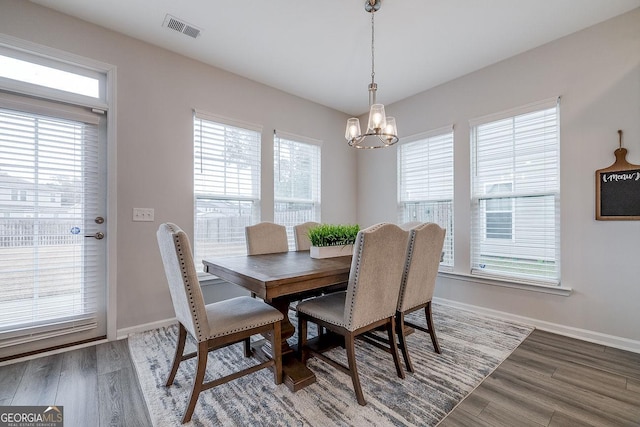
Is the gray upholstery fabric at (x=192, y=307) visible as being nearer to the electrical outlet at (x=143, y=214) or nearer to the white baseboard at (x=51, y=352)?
the electrical outlet at (x=143, y=214)

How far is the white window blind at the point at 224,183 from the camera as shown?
3066 mm

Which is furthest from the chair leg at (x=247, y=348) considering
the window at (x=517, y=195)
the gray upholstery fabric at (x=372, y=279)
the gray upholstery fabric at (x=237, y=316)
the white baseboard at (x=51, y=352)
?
the window at (x=517, y=195)

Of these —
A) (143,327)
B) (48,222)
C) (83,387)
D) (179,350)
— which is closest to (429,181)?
(179,350)

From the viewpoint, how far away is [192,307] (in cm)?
148

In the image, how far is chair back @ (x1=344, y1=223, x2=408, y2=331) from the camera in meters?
1.62

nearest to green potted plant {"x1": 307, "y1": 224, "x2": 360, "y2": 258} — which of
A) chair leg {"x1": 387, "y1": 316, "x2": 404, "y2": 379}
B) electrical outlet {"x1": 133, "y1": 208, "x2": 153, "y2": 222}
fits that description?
chair leg {"x1": 387, "y1": 316, "x2": 404, "y2": 379}

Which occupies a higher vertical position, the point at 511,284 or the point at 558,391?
the point at 511,284

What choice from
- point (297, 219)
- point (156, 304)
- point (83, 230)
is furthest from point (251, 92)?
point (156, 304)

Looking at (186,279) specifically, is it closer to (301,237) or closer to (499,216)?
(301,237)

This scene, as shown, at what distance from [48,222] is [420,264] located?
119 inches

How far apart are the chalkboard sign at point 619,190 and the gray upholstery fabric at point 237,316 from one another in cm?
293

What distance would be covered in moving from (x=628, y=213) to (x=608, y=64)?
132 centimetres

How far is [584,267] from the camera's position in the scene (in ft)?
8.36

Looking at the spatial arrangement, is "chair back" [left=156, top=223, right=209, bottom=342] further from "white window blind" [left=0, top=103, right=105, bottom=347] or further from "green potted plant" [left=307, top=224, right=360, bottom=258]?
"white window blind" [left=0, top=103, right=105, bottom=347]
